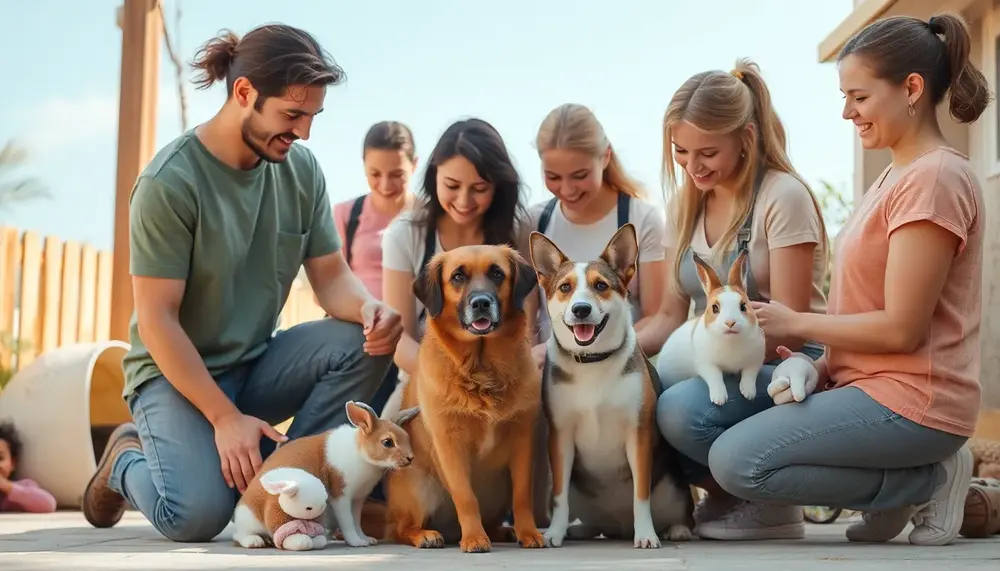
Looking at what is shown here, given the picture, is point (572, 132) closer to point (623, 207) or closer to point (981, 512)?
point (623, 207)

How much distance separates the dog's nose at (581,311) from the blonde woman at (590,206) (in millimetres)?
874

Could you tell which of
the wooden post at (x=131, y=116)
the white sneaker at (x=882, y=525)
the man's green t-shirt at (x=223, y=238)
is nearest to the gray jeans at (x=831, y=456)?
the white sneaker at (x=882, y=525)

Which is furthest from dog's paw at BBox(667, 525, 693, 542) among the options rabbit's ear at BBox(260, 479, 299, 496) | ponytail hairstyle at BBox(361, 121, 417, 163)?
ponytail hairstyle at BBox(361, 121, 417, 163)

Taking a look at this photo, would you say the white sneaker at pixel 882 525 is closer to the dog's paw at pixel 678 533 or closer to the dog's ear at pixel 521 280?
the dog's paw at pixel 678 533

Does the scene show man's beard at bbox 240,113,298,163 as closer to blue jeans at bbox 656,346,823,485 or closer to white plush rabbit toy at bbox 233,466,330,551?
white plush rabbit toy at bbox 233,466,330,551

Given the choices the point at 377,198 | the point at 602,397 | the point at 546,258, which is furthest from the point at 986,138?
the point at 602,397

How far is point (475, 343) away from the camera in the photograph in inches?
147

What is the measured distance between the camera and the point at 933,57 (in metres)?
3.41

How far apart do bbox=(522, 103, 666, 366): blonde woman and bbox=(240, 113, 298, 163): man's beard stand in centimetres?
115

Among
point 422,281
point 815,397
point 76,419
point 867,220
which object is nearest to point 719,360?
point 815,397

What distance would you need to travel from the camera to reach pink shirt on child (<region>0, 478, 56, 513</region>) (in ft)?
18.7

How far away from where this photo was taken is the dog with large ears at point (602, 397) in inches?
143

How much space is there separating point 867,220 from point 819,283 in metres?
0.80

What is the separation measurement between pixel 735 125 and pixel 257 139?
1.80 meters
